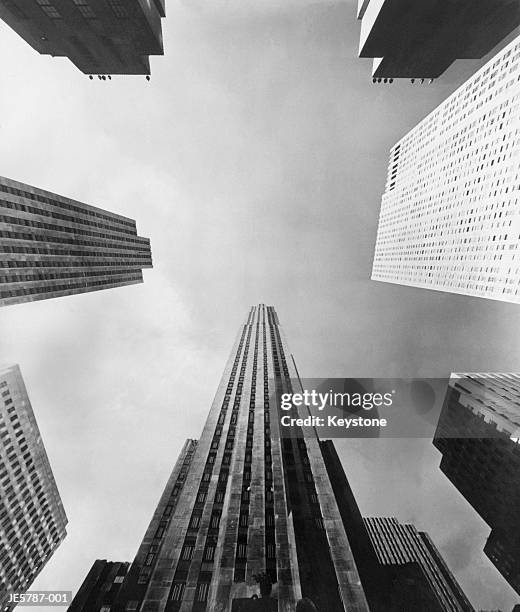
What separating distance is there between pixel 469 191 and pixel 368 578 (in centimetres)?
9476

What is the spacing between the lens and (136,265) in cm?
13475

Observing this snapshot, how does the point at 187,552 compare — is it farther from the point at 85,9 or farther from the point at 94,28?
the point at 85,9

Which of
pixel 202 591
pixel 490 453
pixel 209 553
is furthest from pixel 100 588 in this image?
pixel 490 453

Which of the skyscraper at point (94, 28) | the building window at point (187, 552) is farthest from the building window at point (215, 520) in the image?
the skyscraper at point (94, 28)

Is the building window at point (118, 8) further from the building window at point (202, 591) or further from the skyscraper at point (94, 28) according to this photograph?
the building window at point (202, 591)

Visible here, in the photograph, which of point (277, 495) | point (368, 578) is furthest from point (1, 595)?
point (368, 578)

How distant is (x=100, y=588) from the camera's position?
55.8m

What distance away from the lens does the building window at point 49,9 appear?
1538 inches

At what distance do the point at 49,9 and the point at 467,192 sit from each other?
99957 millimetres

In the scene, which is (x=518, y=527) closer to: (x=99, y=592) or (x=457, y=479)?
(x=457, y=479)

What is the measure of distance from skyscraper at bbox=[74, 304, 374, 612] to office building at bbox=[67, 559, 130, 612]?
31.8 feet

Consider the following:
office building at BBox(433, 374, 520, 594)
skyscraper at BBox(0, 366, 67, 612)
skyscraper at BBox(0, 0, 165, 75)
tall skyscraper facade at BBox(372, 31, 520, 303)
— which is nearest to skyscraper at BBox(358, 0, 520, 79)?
skyscraper at BBox(0, 0, 165, 75)

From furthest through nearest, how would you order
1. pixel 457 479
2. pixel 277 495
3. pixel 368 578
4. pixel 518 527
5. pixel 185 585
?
pixel 457 479, pixel 518 527, pixel 368 578, pixel 277 495, pixel 185 585

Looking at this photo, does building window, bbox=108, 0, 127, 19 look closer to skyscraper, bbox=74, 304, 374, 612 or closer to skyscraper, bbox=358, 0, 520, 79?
skyscraper, bbox=358, 0, 520, 79
